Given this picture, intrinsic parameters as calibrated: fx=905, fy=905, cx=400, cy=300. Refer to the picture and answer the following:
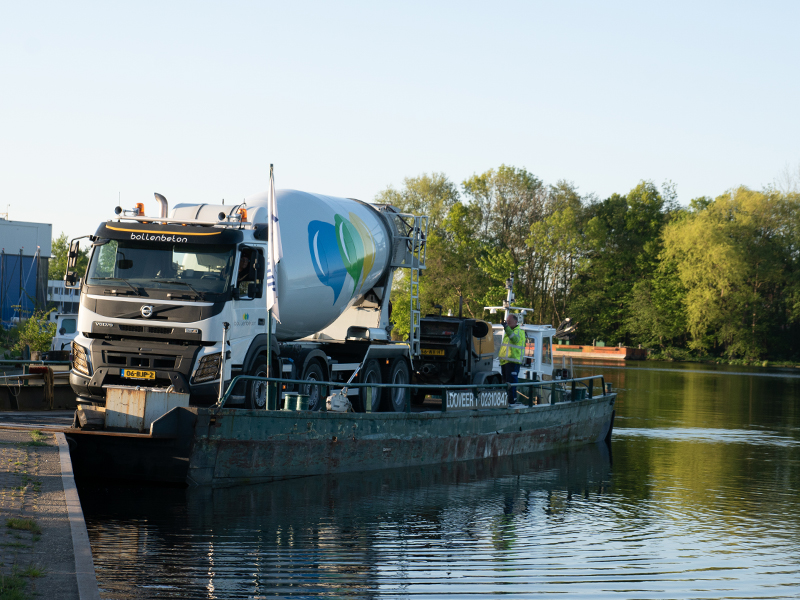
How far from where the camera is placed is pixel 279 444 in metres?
13.1

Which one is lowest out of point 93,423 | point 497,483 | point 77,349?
point 497,483

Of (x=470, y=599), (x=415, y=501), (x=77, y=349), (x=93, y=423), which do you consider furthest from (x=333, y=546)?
(x=77, y=349)

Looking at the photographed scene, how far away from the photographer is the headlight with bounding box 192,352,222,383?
12656 mm

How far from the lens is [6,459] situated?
36.4ft

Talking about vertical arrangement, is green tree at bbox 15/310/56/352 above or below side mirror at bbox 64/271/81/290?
below

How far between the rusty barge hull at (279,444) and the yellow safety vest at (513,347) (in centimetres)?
147

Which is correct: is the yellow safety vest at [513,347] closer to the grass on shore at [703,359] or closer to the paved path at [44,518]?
the paved path at [44,518]

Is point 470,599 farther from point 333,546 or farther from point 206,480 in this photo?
point 206,480

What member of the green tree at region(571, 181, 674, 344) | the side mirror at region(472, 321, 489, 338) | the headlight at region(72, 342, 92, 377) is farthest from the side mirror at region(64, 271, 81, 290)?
the green tree at region(571, 181, 674, 344)

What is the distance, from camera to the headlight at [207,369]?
498 inches

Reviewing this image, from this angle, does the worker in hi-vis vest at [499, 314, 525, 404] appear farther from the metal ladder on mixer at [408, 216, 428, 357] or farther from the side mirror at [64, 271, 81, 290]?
the side mirror at [64, 271, 81, 290]

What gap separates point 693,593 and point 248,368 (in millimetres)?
7062

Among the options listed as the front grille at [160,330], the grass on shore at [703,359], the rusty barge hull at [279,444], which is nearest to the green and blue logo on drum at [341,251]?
the rusty barge hull at [279,444]

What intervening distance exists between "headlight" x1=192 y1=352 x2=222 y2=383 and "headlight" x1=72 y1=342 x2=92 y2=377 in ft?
5.29
